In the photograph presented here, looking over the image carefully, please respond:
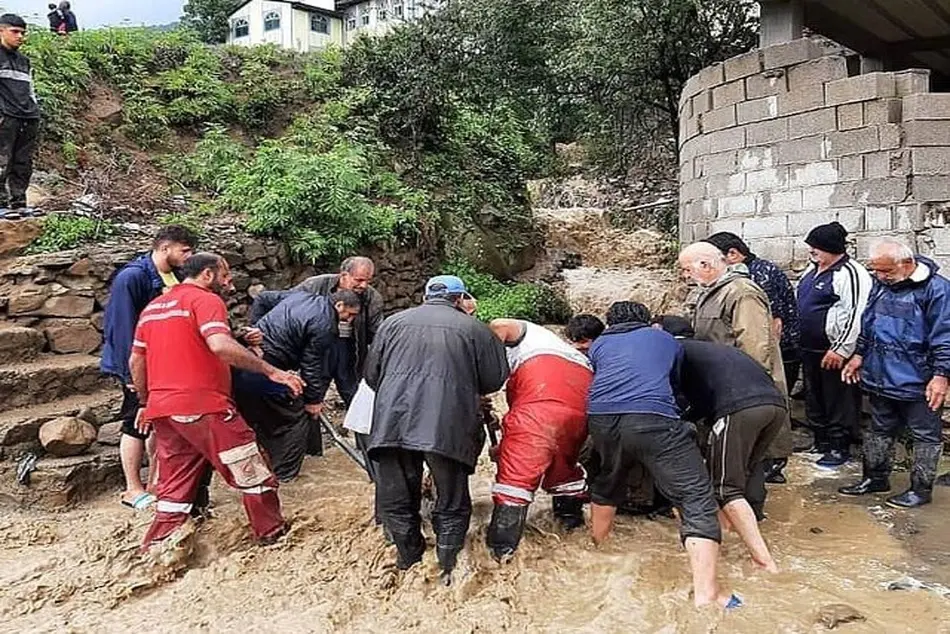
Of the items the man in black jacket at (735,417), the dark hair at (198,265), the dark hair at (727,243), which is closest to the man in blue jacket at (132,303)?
the dark hair at (198,265)

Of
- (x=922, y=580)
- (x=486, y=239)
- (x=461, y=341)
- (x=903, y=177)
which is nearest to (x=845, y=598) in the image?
(x=922, y=580)

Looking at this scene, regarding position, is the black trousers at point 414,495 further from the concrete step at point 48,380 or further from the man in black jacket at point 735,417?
the concrete step at point 48,380

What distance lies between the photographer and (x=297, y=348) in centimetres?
516

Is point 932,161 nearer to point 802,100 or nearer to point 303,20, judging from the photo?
point 802,100

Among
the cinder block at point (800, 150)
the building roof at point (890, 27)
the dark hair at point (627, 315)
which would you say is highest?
the building roof at point (890, 27)

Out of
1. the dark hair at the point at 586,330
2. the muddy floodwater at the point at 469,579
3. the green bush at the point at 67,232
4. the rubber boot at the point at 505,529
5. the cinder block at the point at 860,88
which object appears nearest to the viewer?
the muddy floodwater at the point at 469,579

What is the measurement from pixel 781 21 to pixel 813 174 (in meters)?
1.42

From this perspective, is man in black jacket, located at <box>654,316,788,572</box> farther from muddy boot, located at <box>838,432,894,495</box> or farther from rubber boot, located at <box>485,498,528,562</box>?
muddy boot, located at <box>838,432,894,495</box>

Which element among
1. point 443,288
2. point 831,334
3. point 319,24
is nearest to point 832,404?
point 831,334

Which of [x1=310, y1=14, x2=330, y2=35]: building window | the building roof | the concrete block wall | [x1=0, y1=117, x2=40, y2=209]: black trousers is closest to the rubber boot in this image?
the concrete block wall

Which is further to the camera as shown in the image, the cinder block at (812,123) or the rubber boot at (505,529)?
the cinder block at (812,123)

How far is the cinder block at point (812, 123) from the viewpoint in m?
6.27

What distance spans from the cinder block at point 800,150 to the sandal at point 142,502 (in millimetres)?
5547

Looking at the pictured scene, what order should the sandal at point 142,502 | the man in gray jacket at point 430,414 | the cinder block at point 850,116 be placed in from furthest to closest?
the cinder block at point 850,116 < the sandal at point 142,502 < the man in gray jacket at point 430,414
